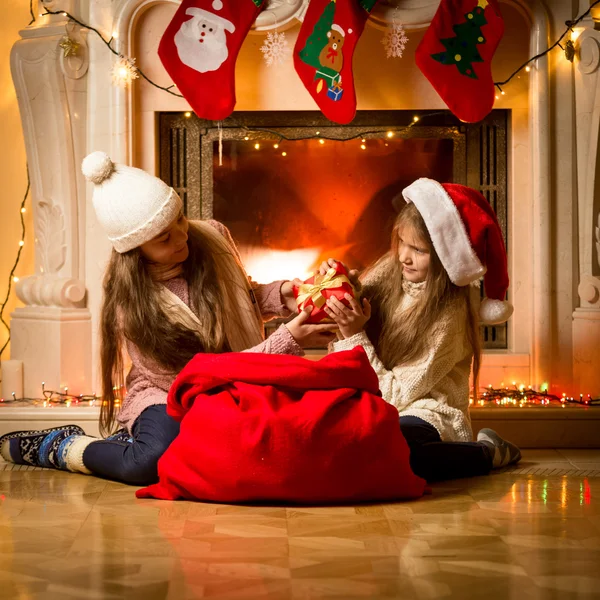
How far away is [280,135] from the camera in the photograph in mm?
3326

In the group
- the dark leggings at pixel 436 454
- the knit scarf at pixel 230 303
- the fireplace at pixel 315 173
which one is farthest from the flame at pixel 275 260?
the dark leggings at pixel 436 454

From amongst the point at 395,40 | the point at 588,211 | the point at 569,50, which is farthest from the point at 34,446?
the point at 569,50

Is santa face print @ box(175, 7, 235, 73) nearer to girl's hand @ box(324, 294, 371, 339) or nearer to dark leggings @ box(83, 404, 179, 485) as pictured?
girl's hand @ box(324, 294, 371, 339)

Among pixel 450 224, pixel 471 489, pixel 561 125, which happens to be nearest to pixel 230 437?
pixel 471 489

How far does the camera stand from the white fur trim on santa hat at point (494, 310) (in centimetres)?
259

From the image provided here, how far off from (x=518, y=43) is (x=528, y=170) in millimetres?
415

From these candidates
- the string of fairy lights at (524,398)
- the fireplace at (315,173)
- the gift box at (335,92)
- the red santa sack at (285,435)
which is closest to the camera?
the red santa sack at (285,435)

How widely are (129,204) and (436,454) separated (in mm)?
969

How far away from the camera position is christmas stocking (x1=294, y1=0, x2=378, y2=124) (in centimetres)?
296

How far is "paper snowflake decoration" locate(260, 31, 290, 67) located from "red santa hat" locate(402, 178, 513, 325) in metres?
0.90

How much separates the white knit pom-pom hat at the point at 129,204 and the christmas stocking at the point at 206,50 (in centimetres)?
64

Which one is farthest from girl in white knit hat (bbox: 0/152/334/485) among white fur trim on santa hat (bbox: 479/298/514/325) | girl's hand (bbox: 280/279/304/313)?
white fur trim on santa hat (bbox: 479/298/514/325)

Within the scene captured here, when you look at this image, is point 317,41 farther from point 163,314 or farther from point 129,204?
point 163,314

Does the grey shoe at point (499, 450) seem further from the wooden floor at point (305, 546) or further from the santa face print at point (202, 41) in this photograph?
the santa face print at point (202, 41)
